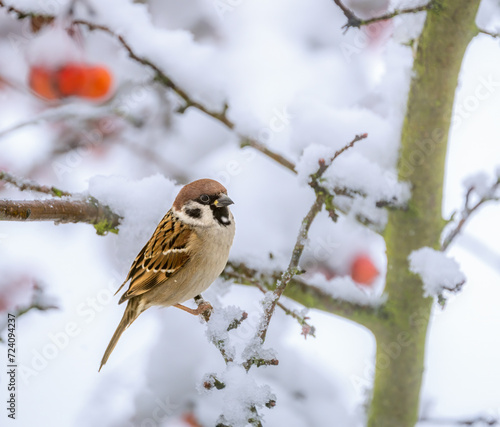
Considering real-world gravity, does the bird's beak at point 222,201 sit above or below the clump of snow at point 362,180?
below

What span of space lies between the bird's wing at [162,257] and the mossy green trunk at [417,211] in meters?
1.03

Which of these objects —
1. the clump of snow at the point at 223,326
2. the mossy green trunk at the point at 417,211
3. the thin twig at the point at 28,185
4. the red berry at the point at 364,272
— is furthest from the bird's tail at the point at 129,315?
the red berry at the point at 364,272

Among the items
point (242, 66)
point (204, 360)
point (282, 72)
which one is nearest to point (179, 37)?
point (242, 66)

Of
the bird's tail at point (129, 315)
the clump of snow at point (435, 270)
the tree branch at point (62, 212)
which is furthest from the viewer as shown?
the bird's tail at point (129, 315)

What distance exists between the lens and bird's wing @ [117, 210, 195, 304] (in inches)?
90.4

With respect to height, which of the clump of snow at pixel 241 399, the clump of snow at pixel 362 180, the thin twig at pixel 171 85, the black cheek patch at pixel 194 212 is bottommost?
the clump of snow at pixel 241 399

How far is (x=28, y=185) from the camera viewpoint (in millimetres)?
2080

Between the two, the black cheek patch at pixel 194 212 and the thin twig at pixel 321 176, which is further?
the black cheek patch at pixel 194 212

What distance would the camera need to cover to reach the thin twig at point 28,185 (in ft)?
6.50

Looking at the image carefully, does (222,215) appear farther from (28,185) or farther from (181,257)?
(28,185)

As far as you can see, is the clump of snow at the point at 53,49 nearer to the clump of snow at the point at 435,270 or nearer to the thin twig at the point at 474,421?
the clump of snow at the point at 435,270

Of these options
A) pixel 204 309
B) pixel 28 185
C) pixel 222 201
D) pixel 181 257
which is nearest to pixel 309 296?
pixel 204 309

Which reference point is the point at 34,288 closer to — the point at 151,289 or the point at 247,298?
the point at 151,289

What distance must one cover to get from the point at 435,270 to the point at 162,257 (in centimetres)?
116
